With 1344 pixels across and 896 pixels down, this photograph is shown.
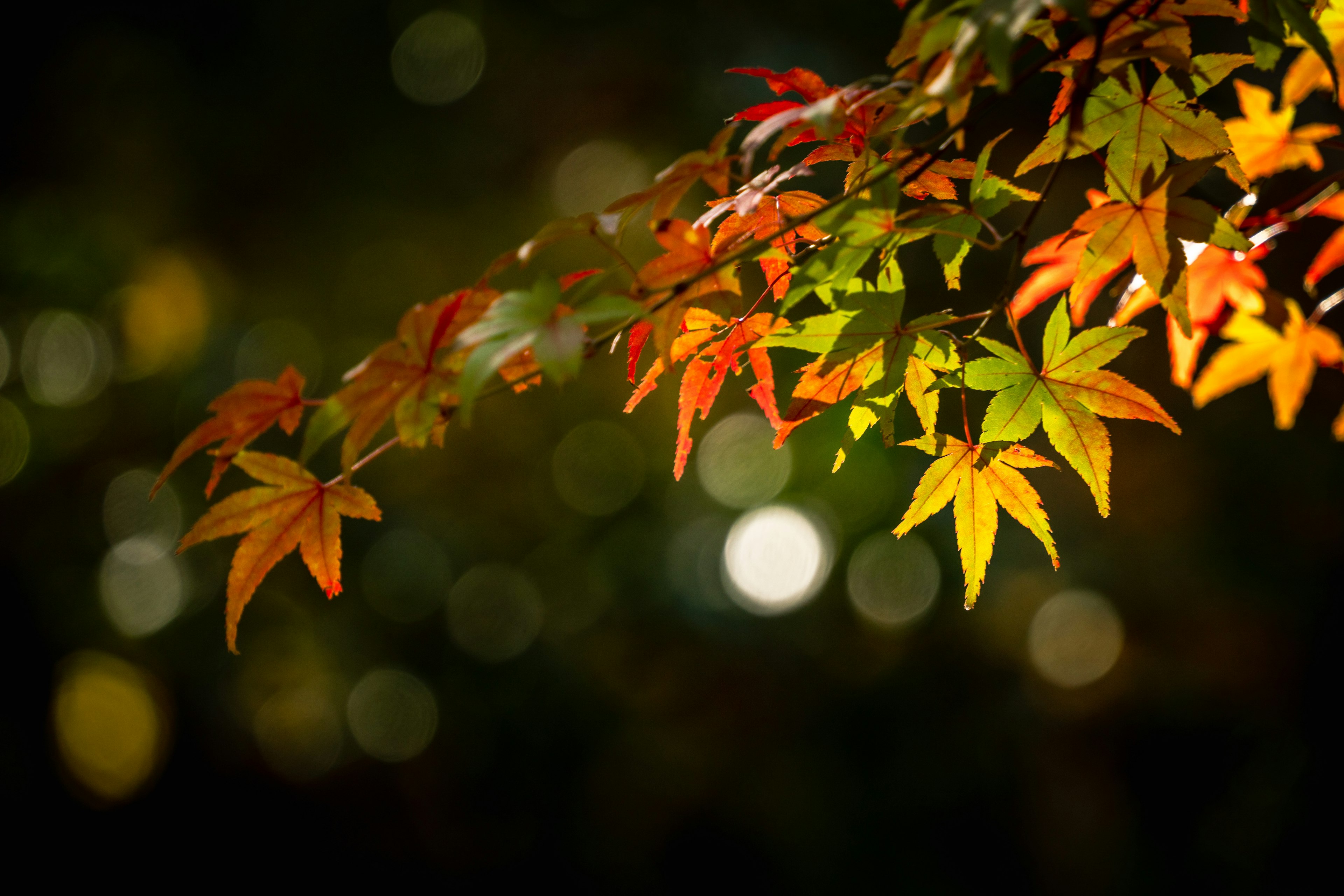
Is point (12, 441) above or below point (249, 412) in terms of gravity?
above

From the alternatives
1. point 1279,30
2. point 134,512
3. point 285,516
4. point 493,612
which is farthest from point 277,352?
point 1279,30

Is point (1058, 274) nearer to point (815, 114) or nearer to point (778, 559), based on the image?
point (815, 114)

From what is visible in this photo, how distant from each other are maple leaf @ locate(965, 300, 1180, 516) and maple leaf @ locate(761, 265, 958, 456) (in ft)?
0.13

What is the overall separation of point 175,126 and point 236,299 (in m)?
0.93

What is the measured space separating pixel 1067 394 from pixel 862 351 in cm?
16

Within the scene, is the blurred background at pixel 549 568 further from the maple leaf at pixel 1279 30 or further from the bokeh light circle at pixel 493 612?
the maple leaf at pixel 1279 30

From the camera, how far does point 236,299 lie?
13.1ft

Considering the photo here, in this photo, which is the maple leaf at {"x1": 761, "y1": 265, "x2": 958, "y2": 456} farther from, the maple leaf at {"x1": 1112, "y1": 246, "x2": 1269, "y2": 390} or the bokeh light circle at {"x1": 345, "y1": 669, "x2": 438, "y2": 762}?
the bokeh light circle at {"x1": 345, "y1": 669, "x2": 438, "y2": 762}

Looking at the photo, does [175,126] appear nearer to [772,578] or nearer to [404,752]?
[404,752]

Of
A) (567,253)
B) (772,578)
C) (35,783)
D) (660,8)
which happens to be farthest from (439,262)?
(35,783)

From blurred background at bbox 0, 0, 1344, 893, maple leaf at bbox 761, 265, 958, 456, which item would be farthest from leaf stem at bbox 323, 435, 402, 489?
blurred background at bbox 0, 0, 1344, 893

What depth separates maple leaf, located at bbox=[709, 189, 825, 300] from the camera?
24.4 inches

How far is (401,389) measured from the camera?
54 cm

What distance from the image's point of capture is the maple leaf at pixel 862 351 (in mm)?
586
